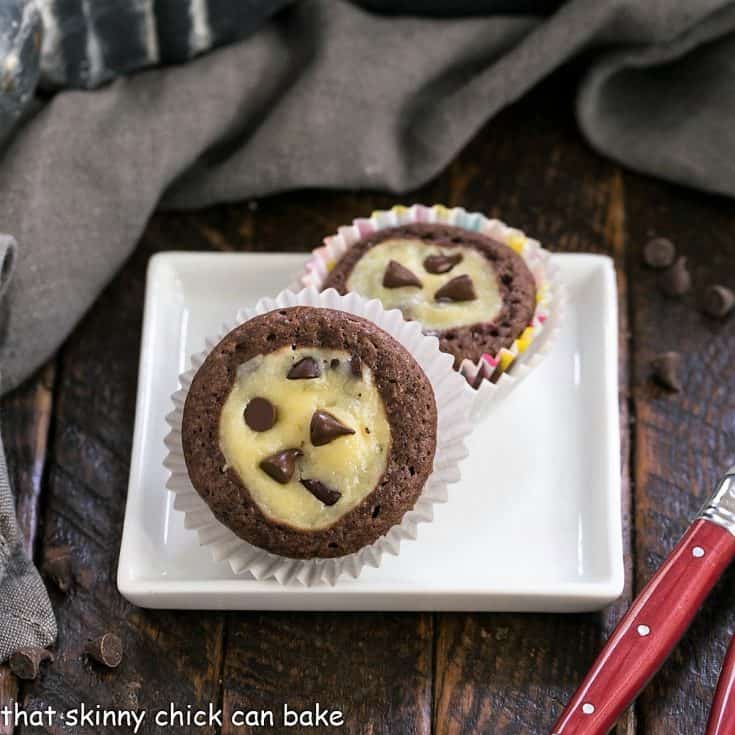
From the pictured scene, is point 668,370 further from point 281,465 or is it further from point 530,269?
point 281,465

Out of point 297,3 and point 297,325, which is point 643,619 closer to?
point 297,325

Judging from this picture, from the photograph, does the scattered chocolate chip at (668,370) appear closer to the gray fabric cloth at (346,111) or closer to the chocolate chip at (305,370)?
the gray fabric cloth at (346,111)

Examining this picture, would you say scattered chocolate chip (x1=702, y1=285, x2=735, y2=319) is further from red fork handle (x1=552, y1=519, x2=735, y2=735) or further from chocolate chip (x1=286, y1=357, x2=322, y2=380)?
chocolate chip (x1=286, y1=357, x2=322, y2=380)

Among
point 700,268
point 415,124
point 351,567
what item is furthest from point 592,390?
point 415,124

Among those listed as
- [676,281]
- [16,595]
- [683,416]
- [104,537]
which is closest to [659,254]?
[676,281]

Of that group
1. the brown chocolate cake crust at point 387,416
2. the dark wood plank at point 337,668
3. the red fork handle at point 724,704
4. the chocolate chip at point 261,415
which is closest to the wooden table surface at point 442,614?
the dark wood plank at point 337,668
